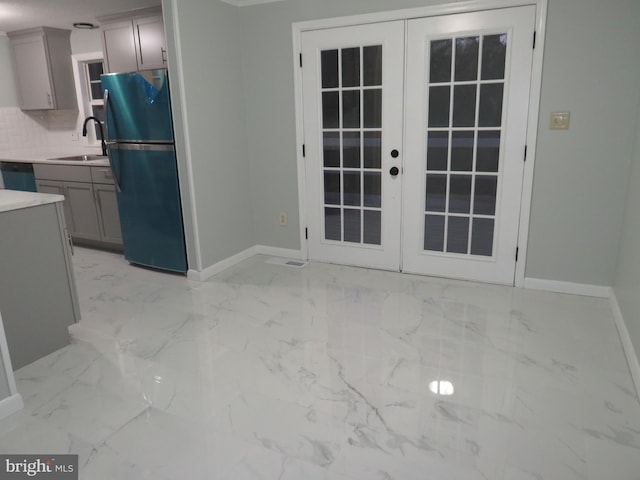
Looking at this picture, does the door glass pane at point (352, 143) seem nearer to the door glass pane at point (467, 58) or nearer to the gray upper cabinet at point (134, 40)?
the door glass pane at point (467, 58)

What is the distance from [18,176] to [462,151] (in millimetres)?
4582

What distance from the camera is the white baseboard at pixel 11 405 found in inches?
83.0

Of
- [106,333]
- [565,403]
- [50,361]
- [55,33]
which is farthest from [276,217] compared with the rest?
[55,33]

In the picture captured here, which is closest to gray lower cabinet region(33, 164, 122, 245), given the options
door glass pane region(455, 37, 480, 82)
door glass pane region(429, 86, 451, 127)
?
door glass pane region(429, 86, 451, 127)

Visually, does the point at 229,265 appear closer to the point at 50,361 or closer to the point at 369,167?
the point at 369,167

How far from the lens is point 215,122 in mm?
3828

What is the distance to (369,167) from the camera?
383cm

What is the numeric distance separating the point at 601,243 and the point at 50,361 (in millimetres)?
3536

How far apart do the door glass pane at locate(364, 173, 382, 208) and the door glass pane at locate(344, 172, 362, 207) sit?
71 mm

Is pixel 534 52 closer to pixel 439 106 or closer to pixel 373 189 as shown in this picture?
pixel 439 106

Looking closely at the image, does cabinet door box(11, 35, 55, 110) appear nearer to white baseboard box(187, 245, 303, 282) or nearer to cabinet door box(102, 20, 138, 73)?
cabinet door box(102, 20, 138, 73)

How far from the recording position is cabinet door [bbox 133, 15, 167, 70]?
4188 mm

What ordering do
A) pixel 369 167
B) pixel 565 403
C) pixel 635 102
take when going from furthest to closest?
pixel 369 167
pixel 635 102
pixel 565 403

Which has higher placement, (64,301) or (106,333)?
(64,301)
